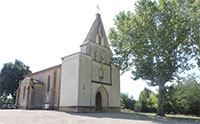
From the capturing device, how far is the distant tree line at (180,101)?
30700 millimetres

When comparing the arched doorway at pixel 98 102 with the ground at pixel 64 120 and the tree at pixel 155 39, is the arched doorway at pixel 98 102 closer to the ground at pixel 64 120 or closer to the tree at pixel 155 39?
the tree at pixel 155 39

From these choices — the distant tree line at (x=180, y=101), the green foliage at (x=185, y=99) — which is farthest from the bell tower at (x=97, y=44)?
the green foliage at (x=185, y=99)

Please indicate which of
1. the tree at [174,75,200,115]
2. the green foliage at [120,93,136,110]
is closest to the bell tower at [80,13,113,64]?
the tree at [174,75,200,115]

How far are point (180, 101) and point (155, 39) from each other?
697 inches

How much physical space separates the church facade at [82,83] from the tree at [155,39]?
4506 millimetres

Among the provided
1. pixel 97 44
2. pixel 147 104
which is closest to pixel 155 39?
pixel 97 44

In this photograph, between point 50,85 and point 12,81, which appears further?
point 12,81

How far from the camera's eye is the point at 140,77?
2505 centimetres

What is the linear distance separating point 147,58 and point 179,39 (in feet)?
15.5

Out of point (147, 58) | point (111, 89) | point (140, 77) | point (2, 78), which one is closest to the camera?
point (147, 58)

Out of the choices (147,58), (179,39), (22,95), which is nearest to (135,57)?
(147,58)

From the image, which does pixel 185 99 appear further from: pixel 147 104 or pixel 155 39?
pixel 155 39

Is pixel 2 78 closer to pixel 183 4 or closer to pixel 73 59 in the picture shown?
pixel 73 59

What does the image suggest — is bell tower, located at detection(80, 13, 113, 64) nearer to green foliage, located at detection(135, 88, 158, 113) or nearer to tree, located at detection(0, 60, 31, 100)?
green foliage, located at detection(135, 88, 158, 113)
